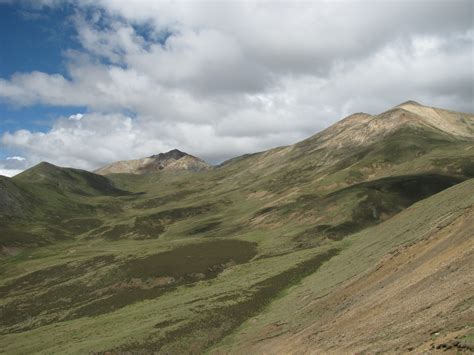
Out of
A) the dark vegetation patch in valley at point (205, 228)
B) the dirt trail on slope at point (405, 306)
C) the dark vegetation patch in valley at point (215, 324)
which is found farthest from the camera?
the dark vegetation patch in valley at point (205, 228)

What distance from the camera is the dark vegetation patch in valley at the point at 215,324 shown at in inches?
2025

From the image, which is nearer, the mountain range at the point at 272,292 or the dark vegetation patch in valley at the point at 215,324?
the mountain range at the point at 272,292

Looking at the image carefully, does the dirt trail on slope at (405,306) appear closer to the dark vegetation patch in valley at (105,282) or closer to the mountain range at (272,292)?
the mountain range at (272,292)

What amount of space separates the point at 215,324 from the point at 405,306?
98.7 ft

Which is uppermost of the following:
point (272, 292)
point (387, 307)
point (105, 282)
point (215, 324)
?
point (105, 282)

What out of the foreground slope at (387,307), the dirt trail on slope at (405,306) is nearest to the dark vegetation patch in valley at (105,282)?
the foreground slope at (387,307)

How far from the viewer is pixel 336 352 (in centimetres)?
3055

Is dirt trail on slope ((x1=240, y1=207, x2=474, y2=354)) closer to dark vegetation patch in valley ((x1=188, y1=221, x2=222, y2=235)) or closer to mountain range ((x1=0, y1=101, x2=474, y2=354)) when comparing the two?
mountain range ((x1=0, y1=101, x2=474, y2=354))

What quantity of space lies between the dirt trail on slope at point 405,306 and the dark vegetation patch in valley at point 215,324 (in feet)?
34.8

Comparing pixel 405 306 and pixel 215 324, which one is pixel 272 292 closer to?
pixel 215 324

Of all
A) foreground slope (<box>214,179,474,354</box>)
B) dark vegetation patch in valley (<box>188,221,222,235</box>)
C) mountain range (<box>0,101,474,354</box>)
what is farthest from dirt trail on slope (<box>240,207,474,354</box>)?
dark vegetation patch in valley (<box>188,221,222,235</box>)

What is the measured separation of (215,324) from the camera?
57375 millimetres

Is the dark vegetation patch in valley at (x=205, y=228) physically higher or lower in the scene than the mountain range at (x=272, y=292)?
higher

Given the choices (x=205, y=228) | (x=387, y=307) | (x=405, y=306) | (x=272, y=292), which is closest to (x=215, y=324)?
(x=272, y=292)
